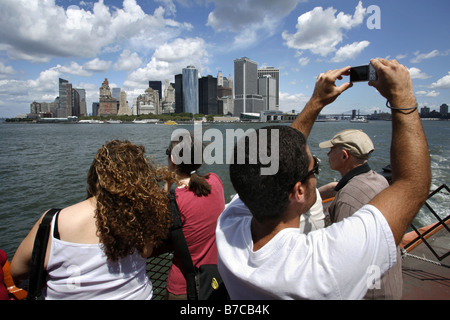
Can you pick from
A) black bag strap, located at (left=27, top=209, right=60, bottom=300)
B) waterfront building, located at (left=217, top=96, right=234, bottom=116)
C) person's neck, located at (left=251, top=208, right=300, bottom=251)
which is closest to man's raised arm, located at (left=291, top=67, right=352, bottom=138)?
person's neck, located at (left=251, top=208, right=300, bottom=251)

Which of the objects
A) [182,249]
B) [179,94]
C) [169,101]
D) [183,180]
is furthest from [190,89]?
[182,249]

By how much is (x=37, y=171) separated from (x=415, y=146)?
1928cm

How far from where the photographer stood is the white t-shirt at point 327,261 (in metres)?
0.89

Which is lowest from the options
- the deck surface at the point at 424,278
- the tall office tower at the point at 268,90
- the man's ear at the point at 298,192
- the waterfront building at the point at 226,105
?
the deck surface at the point at 424,278

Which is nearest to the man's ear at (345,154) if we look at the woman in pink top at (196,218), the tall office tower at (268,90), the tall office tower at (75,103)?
the woman in pink top at (196,218)

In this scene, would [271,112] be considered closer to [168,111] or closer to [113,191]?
[168,111]

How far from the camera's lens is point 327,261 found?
893 millimetres

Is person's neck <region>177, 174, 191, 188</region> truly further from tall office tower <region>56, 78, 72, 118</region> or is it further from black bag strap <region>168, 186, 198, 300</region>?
tall office tower <region>56, 78, 72, 118</region>

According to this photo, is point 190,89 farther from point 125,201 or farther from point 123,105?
point 125,201

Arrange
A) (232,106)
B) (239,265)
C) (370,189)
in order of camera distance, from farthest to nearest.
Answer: (232,106)
(370,189)
(239,265)

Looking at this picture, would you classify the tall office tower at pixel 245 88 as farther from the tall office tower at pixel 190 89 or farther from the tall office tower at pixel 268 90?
the tall office tower at pixel 190 89

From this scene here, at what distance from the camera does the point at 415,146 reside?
38.4 inches

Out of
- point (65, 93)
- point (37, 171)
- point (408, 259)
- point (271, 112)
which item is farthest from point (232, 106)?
point (408, 259)

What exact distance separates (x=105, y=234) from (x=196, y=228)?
74 centimetres
